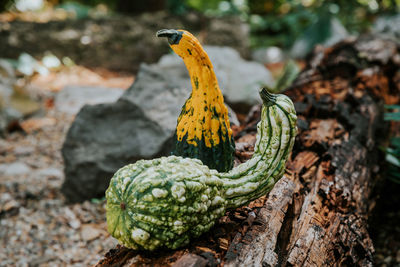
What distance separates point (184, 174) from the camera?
1289 mm

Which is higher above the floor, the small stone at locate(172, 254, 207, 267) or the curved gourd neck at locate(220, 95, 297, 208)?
the curved gourd neck at locate(220, 95, 297, 208)

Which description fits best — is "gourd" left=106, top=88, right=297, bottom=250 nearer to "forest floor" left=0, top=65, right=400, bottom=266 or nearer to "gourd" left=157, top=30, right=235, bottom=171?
"gourd" left=157, top=30, right=235, bottom=171

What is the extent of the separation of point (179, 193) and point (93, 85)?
4597 mm

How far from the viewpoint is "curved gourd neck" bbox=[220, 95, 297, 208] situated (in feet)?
4.78

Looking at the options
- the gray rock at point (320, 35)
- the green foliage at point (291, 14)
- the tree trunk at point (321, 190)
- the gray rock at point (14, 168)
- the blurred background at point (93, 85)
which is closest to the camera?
the tree trunk at point (321, 190)

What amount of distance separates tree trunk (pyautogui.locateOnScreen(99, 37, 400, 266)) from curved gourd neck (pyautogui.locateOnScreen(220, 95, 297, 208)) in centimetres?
13

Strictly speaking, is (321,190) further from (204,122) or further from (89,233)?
(89,233)

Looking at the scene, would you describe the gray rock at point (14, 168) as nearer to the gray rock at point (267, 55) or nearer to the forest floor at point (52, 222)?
the forest floor at point (52, 222)

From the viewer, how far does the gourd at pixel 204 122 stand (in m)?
1.54

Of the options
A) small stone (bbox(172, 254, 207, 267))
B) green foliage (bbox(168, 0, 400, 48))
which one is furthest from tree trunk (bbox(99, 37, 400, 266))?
green foliage (bbox(168, 0, 400, 48))

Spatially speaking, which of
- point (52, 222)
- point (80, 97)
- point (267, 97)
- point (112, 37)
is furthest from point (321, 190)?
point (112, 37)

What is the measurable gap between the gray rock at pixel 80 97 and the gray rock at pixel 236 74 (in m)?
0.87

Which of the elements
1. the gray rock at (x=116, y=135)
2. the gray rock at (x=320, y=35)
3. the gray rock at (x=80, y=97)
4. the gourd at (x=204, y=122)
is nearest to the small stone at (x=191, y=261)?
the gourd at (x=204, y=122)

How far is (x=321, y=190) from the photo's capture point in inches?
73.0
